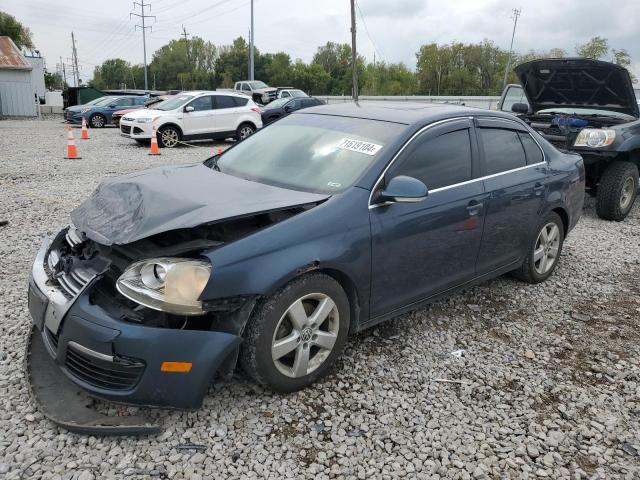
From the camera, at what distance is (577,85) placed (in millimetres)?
7879

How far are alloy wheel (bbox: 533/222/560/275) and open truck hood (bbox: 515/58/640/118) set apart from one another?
3401 mm

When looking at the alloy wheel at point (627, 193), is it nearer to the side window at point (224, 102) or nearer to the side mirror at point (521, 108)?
the side mirror at point (521, 108)

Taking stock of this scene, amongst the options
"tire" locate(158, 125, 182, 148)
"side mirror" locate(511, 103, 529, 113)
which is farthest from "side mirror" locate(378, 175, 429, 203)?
"tire" locate(158, 125, 182, 148)

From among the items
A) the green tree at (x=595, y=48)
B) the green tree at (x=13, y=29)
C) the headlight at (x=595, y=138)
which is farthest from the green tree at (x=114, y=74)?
the headlight at (x=595, y=138)

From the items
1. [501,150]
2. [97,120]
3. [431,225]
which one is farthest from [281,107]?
[431,225]

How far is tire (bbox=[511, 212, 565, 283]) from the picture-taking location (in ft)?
15.6

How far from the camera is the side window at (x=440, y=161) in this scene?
141 inches

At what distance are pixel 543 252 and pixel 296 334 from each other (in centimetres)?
297

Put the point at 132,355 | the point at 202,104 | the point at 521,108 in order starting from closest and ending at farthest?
the point at 132,355 < the point at 521,108 < the point at 202,104

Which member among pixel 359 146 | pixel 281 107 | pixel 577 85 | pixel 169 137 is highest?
pixel 577 85

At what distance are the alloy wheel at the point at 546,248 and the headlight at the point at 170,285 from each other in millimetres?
3336

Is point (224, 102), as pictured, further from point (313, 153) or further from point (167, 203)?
point (167, 203)

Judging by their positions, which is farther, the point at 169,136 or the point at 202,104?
the point at 202,104

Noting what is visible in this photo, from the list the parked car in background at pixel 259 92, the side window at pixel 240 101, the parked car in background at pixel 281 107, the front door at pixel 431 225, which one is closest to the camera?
the front door at pixel 431 225
